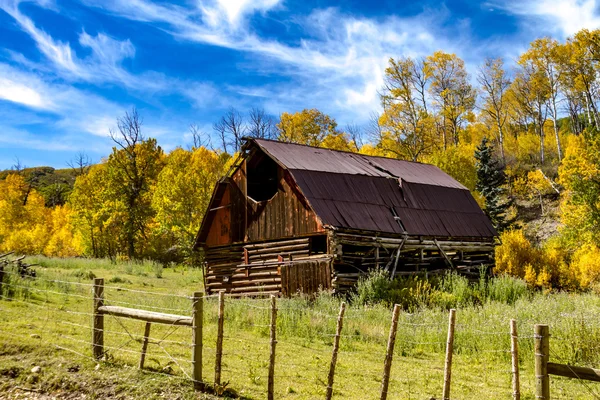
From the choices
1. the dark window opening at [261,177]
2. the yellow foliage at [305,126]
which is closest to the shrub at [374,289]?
the dark window opening at [261,177]

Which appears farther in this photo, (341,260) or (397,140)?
(397,140)

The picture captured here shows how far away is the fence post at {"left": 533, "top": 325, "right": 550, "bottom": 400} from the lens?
6.55 m

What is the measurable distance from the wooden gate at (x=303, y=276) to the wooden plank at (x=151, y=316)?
11089 millimetres

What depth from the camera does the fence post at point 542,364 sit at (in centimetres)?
655

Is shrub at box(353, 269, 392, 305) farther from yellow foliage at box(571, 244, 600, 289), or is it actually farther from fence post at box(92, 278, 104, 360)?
yellow foliage at box(571, 244, 600, 289)

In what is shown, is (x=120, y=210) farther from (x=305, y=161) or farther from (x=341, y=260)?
(x=341, y=260)

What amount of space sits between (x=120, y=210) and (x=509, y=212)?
32.1 meters

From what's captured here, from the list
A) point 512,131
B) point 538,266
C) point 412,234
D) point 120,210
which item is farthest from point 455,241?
point 512,131

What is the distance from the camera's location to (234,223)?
24.5m

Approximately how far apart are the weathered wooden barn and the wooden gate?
0.04 m

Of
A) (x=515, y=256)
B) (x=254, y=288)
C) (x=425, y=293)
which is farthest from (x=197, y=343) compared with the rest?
(x=515, y=256)

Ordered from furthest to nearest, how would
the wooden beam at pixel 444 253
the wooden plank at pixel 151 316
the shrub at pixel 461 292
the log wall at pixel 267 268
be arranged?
the wooden beam at pixel 444 253, the log wall at pixel 267 268, the shrub at pixel 461 292, the wooden plank at pixel 151 316

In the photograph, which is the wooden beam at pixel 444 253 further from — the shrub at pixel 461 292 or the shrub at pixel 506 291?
the shrub at pixel 461 292

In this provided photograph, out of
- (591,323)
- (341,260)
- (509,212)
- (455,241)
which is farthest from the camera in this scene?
(509,212)
